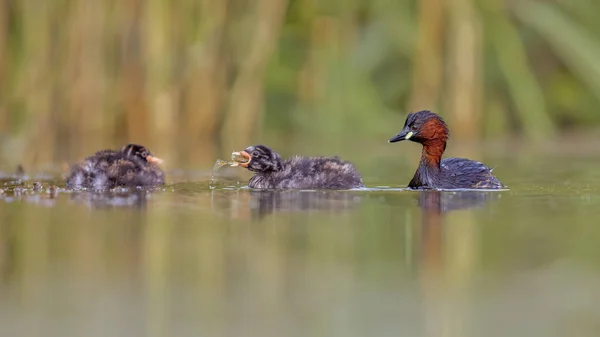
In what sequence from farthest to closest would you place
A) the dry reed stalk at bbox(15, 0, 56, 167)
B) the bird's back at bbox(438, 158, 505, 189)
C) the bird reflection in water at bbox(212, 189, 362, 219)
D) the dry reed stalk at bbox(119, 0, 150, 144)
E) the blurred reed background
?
the dry reed stalk at bbox(119, 0, 150, 144), the blurred reed background, the dry reed stalk at bbox(15, 0, 56, 167), the bird's back at bbox(438, 158, 505, 189), the bird reflection in water at bbox(212, 189, 362, 219)

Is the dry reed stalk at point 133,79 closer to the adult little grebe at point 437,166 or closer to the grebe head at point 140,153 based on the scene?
the grebe head at point 140,153

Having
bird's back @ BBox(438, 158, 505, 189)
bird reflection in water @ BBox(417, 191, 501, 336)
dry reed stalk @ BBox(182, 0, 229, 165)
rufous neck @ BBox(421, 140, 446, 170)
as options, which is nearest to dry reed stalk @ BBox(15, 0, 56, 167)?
dry reed stalk @ BBox(182, 0, 229, 165)

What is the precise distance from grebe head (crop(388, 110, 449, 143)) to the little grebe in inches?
74.0

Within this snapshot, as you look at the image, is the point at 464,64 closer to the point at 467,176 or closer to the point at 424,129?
the point at 424,129

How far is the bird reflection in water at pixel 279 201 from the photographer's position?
22.6 feet

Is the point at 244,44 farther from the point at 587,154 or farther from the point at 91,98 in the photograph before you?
the point at 587,154

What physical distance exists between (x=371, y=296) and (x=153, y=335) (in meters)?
0.92

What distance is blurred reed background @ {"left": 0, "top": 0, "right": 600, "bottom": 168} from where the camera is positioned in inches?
475

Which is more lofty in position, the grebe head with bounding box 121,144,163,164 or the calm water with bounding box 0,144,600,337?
the grebe head with bounding box 121,144,163,164

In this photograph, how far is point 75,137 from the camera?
41.8ft

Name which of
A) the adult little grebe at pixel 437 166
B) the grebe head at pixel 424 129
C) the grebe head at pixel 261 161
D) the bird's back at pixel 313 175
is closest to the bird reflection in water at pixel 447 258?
the adult little grebe at pixel 437 166

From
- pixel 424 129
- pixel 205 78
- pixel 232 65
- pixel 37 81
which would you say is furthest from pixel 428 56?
pixel 424 129

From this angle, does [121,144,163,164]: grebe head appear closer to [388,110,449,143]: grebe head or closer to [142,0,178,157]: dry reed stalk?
[388,110,449,143]: grebe head

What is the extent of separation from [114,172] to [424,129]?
2.34 metres
